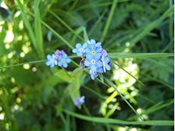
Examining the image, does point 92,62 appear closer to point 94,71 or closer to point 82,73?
point 94,71

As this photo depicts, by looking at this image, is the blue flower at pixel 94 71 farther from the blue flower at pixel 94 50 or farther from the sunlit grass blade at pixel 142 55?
the sunlit grass blade at pixel 142 55

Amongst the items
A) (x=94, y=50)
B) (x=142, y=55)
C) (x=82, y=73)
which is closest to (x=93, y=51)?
(x=94, y=50)

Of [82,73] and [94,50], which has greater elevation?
[82,73]

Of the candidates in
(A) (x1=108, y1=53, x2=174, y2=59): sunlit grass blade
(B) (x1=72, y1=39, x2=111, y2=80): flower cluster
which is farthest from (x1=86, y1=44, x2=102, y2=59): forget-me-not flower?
(A) (x1=108, y1=53, x2=174, y2=59): sunlit grass blade

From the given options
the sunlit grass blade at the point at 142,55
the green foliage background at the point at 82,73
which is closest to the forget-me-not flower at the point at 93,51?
the sunlit grass blade at the point at 142,55

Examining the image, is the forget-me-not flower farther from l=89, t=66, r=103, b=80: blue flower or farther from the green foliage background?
the green foliage background

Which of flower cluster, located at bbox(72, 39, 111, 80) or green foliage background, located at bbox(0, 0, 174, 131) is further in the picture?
green foliage background, located at bbox(0, 0, 174, 131)

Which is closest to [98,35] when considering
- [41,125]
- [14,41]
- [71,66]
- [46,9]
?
[71,66]

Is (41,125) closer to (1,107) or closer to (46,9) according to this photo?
(1,107)
